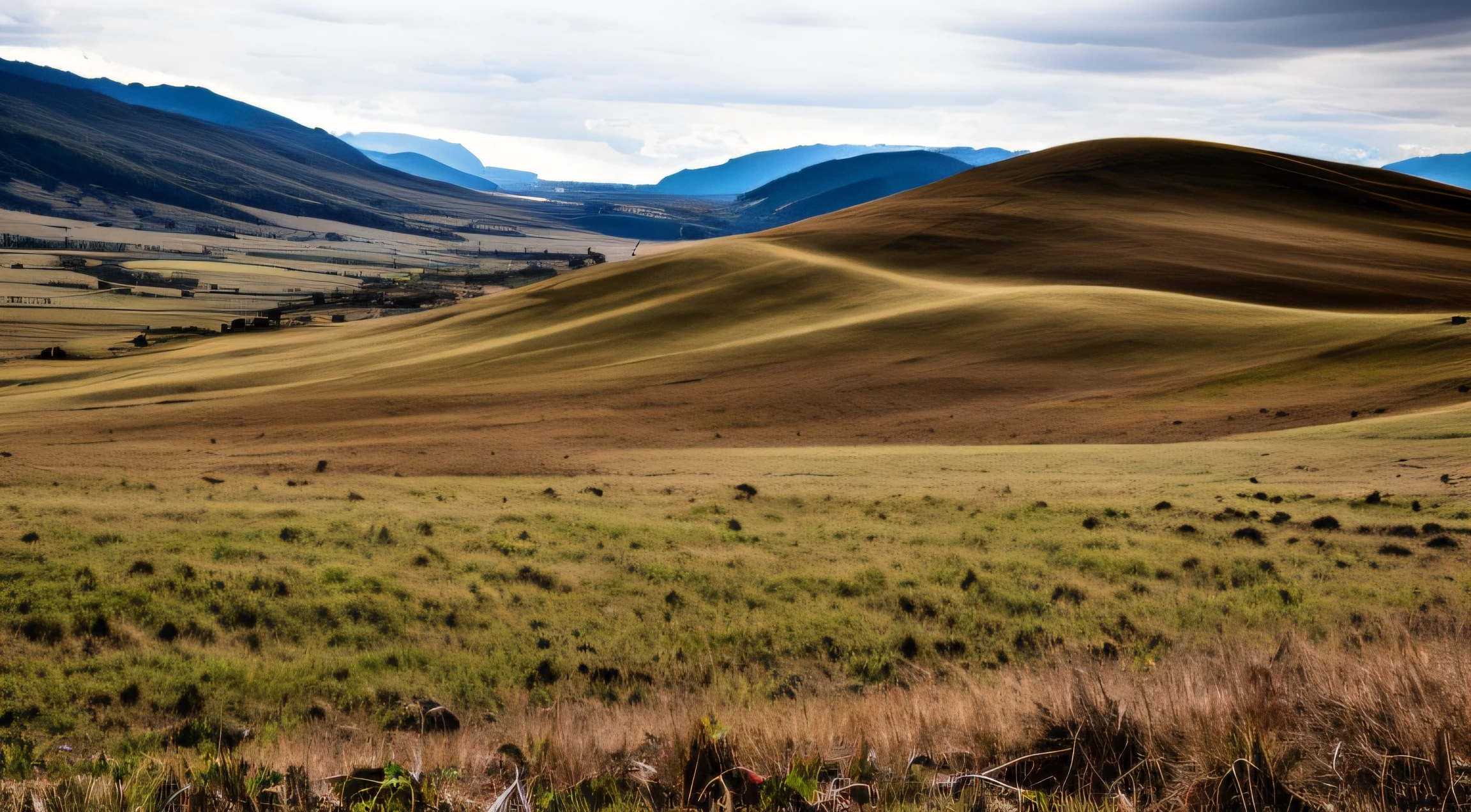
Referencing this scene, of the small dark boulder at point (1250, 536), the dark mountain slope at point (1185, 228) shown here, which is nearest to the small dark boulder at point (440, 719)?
the small dark boulder at point (1250, 536)

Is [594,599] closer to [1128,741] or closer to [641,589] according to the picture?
[641,589]

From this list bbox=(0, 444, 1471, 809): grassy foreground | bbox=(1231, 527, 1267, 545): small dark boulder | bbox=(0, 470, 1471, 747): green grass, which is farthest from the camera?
bbox=(1231, 527, 1267, 545): small dark boulder

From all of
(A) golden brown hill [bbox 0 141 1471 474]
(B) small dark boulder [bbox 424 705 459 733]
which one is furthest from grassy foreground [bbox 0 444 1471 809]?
(A) golden brown hill [bbox 0 141 1471 474]

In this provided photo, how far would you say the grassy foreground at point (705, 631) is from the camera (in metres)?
5.26

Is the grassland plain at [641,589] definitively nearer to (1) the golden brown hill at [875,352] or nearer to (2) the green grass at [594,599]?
(2) the green grass at [594,599]

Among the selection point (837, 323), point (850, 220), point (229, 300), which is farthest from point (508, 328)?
point (229, 300)

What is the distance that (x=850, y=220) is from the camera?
91688 millimetres

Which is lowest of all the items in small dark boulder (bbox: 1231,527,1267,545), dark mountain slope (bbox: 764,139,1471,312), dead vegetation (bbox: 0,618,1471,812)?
small dark boulder (bbox: 1231,527,1267,545)

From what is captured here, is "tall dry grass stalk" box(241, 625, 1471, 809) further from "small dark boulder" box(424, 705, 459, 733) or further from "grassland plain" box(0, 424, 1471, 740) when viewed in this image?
"grassland plain" box(0, 424, 1471, 740)

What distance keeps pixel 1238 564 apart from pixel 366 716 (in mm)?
12344

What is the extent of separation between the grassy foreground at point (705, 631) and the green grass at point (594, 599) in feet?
0.19

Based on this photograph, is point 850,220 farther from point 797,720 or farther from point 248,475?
point 797,720

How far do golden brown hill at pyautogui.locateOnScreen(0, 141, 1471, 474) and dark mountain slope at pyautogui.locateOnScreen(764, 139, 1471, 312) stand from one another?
0.41 metres

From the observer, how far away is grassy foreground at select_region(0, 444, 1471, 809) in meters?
5.26
